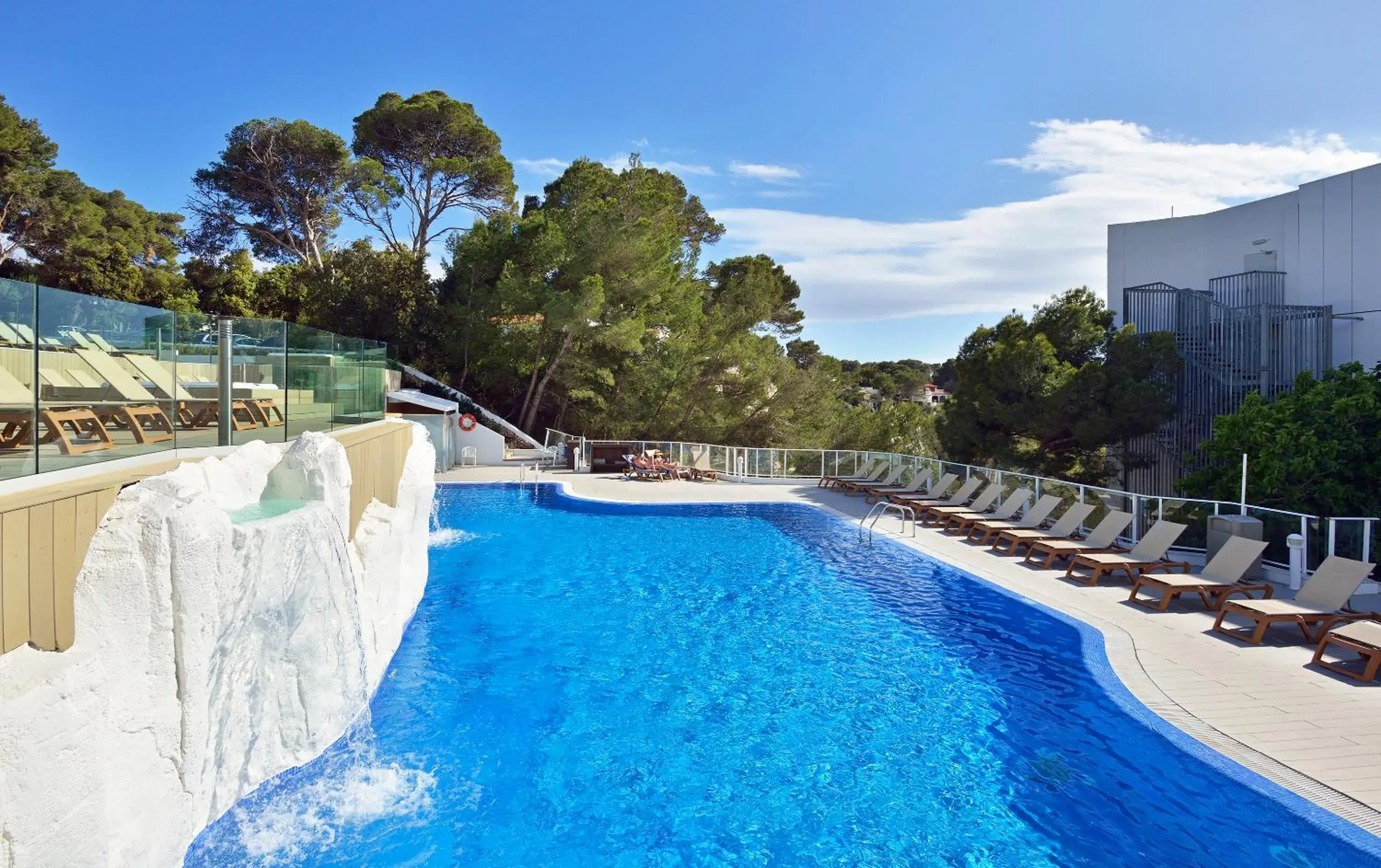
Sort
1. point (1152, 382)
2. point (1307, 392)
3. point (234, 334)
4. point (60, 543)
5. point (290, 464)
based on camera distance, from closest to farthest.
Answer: point (60, 543), point (290, 464), point (234, 334), point (1307, 392), point (1152, 382)

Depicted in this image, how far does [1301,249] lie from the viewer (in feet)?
63.5

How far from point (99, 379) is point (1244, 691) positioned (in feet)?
26.4

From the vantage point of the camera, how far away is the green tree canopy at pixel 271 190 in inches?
1319

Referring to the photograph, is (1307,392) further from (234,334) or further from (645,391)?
(645,391)

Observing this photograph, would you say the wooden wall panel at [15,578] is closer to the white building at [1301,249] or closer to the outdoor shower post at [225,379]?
the outdoor shower post at [225,379]

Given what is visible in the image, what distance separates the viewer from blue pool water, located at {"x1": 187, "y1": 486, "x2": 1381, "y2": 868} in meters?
4.57

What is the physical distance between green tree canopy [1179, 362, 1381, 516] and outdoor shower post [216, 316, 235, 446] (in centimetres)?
1449

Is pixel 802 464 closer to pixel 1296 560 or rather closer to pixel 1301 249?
pixel 1296 560

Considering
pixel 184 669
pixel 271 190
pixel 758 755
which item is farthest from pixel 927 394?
pixel 184 669

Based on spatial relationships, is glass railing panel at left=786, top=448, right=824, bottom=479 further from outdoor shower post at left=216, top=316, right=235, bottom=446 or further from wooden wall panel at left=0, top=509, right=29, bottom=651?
wooden wall panel at left=0, top=509, right=29, bottom=651

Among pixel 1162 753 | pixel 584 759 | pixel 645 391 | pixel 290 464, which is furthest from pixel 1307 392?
pixel 645 391

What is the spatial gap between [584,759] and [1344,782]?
15.6ft

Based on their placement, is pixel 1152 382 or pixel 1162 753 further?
pixel 1152 382

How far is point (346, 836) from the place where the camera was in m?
4.63
